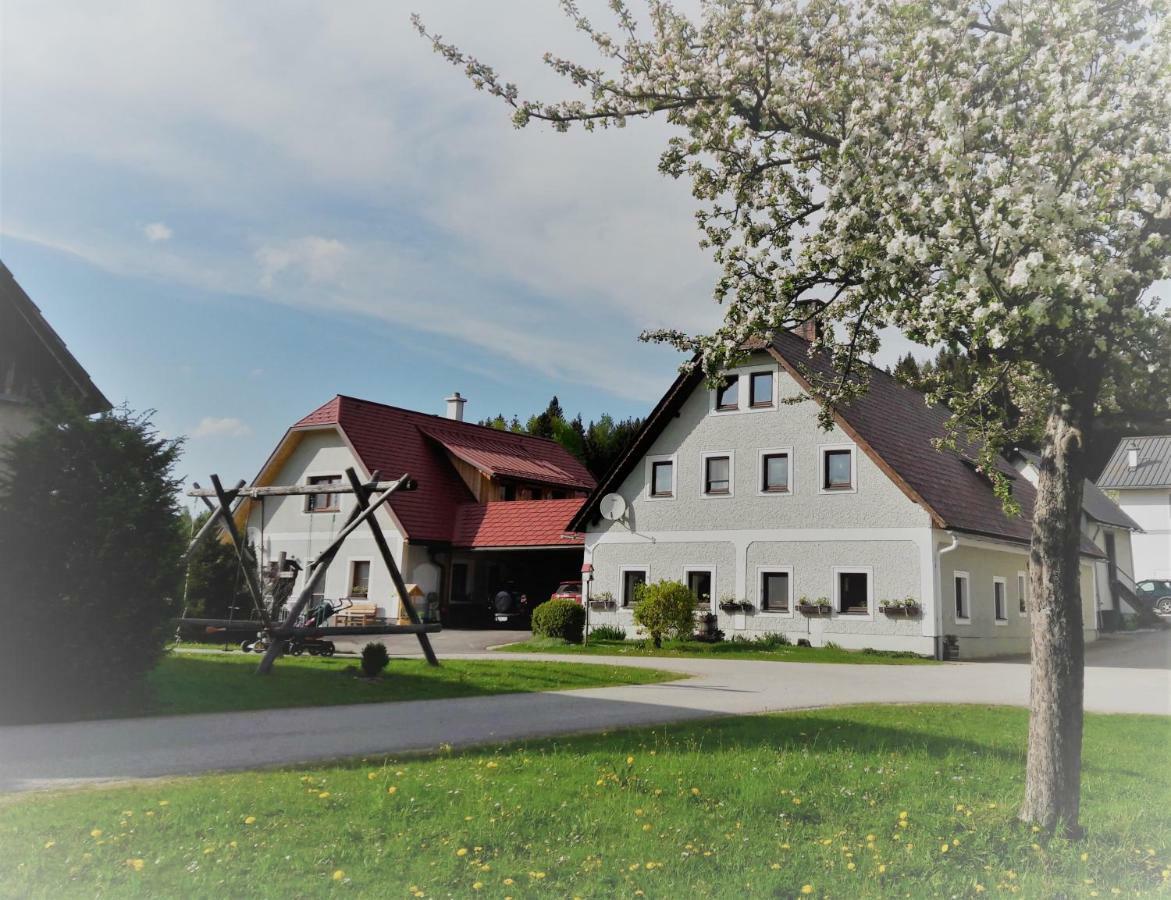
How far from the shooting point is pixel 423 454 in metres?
37.2

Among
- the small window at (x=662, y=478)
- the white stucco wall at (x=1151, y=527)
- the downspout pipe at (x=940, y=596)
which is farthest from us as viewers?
the white stucco wall at (x=1151, y=527)

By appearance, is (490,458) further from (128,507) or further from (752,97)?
(752,97)

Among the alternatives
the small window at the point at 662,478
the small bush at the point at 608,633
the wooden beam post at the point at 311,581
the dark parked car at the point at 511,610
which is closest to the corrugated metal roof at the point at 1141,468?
the small window at the point at 662,478

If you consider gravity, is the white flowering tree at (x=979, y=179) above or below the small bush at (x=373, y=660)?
above

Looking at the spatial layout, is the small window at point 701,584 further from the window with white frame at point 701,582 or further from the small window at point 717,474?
the small window at point 717,474

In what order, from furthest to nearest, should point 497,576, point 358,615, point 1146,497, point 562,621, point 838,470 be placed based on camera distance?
point 1146,497 < point 497,576 < point 358,615 < point 562,621 < point 838,470

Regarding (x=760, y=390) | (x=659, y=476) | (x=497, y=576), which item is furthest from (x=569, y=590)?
(x=760, y=390)

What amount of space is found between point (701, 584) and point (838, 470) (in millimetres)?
5147

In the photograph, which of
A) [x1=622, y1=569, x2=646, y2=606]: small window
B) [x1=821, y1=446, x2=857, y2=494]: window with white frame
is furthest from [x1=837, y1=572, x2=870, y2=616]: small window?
[x1=622, y1=569, x2=646, y2=606]: small window

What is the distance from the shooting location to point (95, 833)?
17.9 ft

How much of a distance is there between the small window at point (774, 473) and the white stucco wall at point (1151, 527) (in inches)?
1264

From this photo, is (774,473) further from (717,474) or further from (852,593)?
(852,593)

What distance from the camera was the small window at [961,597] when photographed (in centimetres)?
2522

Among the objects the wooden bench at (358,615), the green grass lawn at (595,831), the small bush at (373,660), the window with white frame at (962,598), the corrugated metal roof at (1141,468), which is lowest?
the green grass lawn at (595,831)
